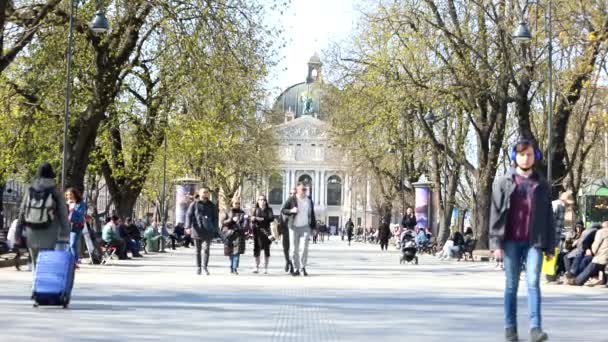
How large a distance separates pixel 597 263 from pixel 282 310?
28.0 feet

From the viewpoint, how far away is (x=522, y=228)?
11.0 metres

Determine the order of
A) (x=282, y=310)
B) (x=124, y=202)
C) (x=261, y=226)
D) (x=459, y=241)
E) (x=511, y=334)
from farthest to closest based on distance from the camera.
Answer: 1. (x=124, y=202)
2. (x=459, y=241)
3. (x=261, y=226)
4. (x=282, y=310)
5. (x=511, y=334)

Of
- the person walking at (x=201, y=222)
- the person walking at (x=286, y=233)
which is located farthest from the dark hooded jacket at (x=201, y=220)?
the person walking at (x=286, y=233)

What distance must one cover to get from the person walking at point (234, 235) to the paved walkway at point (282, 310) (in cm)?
240

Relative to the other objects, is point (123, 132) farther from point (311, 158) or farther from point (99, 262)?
point (311, 158)

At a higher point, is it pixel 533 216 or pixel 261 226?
pixel 261 226

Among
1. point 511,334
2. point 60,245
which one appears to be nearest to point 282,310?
point 60,245

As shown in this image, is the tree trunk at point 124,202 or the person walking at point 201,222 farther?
the tree trunk at point 124,202

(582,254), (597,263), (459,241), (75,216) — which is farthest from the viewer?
(459,241)

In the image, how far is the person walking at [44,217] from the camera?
→ 14953mm

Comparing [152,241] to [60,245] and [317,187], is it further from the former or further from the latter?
[317,187]

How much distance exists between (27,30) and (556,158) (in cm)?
1580

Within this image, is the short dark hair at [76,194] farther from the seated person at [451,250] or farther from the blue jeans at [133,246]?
the seated person at [451,250]

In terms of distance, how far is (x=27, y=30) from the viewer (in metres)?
26.9
